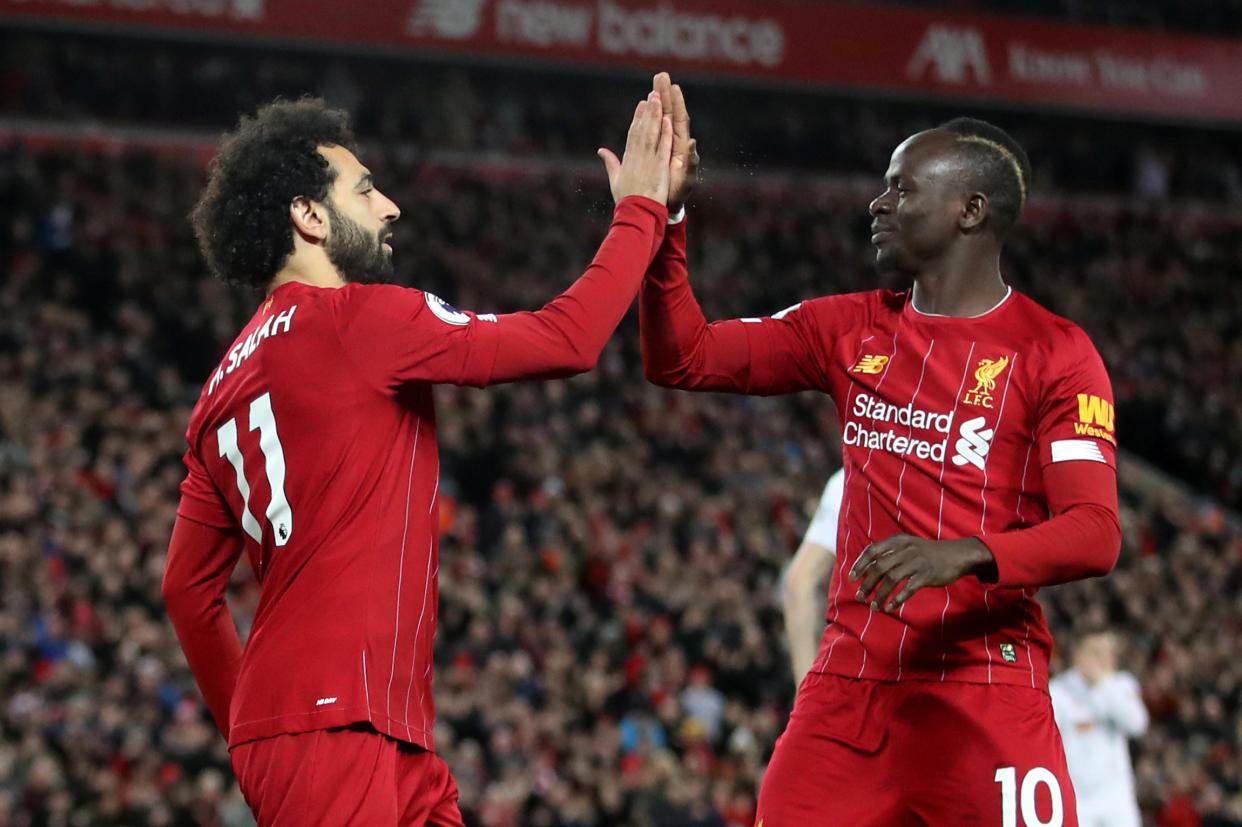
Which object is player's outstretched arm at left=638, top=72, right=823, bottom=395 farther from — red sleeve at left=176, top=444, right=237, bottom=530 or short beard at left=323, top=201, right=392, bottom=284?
red sleeve at left=176, top=444, right=237, bottom=530

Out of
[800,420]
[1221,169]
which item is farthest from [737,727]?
[1221,169]

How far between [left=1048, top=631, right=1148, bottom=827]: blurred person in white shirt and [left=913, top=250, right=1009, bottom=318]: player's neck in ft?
14.2

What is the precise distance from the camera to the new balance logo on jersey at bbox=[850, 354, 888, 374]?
156 inches

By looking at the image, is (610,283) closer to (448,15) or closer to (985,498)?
(985,498)

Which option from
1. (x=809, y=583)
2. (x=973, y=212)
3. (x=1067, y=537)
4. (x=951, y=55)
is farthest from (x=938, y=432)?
(x=951, y=55)

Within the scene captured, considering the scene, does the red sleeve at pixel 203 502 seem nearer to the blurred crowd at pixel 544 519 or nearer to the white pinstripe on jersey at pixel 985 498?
the blurred crowd at pixel 544 519

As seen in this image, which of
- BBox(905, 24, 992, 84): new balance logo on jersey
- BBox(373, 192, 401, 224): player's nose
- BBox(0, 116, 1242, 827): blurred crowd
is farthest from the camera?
BBox(905, 24, 992, 84): new balance logo on jersey

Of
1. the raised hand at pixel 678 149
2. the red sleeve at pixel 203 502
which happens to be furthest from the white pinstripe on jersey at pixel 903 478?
the red sleeve at pixel 203 502

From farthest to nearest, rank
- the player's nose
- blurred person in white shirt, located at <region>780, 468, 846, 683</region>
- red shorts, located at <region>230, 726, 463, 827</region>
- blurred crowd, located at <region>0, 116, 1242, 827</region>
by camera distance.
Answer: blurred crowd, located at <region>0, 116, 1242, 827</region>
blurred person in white shirt, located at <region>780, 468, 846, 683</region>
the player's nose
red shorts, located at <region>230, 726, 463, 827</region>

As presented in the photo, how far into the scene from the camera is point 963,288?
3977 millimetres

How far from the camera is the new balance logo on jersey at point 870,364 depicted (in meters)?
3.95

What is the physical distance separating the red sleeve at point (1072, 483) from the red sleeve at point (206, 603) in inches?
72.7

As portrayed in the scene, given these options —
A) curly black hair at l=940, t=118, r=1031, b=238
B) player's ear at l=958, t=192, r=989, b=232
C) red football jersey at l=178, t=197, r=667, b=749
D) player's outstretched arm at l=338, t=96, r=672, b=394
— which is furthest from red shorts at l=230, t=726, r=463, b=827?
curly black hair at l=940, t=118, r=1031, b=238

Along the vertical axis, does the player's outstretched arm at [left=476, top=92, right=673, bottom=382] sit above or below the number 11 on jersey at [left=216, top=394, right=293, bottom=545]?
above
